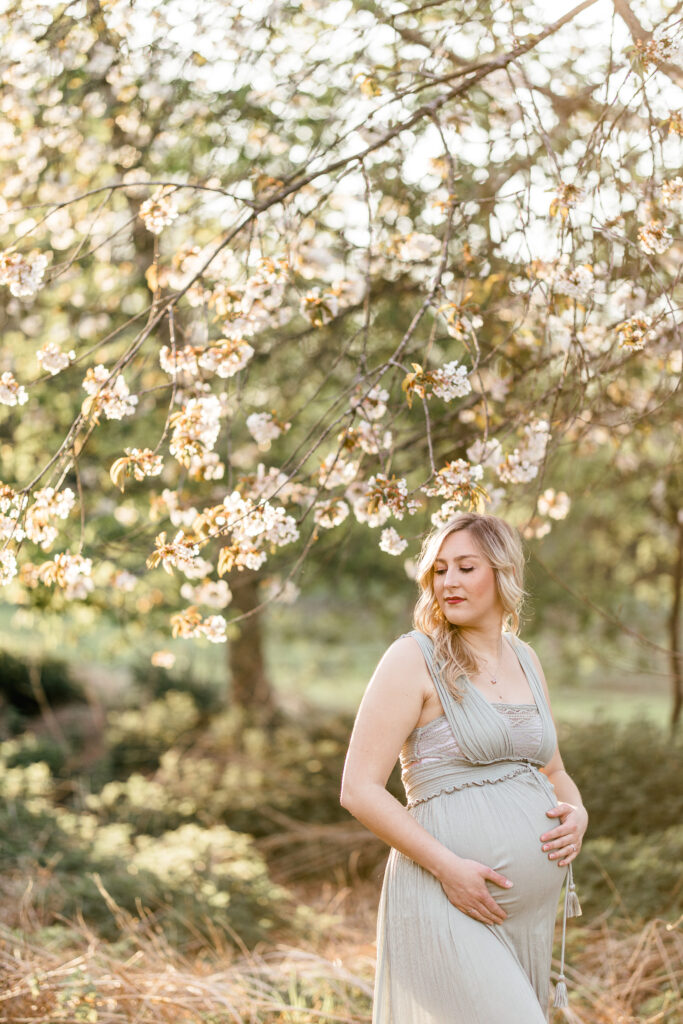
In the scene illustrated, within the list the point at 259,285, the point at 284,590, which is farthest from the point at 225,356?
the point at 284,590

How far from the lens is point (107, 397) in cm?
308

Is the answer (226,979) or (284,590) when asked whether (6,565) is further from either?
(226,979)

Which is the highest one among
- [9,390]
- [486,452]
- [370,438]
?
[9,390]

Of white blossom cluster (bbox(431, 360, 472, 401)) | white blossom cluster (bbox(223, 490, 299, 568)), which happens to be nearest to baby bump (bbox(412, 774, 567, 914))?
white blossom cluster (bbox(223, 490, 299, 568))

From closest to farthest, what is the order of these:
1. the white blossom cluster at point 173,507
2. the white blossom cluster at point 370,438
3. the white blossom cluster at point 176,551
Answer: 1. the white blossom cluster at point 176,551
2. the white blossom cluster at point 370,438
3. the white blossom cluster at point 173,507

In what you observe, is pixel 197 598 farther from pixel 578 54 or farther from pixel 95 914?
pixel 578 54

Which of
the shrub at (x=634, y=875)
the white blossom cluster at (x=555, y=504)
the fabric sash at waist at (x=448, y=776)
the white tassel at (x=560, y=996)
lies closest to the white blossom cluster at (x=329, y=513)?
the fabric sash at waist at (x=448, y=776)

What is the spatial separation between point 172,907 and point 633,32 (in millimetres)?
4506

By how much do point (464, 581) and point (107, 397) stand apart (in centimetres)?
130

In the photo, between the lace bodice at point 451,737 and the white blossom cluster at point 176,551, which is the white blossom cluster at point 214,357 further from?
the lace bodice at point 451,737

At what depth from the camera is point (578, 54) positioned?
Answer: 498 cm

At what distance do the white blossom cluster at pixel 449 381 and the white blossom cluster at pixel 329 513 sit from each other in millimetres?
636

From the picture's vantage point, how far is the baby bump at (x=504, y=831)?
7.93ft

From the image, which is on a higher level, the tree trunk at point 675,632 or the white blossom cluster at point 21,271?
the white blossom cluster at point 21,271
